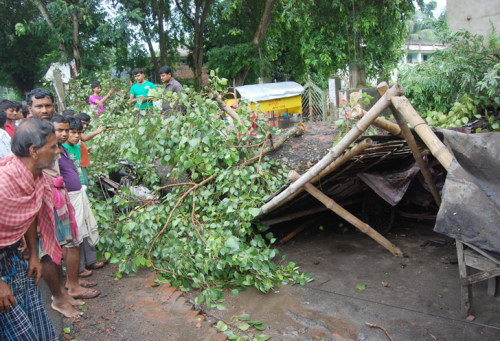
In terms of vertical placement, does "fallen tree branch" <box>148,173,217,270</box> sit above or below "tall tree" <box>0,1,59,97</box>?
below

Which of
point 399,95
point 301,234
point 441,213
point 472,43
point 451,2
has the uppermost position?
point 451,2

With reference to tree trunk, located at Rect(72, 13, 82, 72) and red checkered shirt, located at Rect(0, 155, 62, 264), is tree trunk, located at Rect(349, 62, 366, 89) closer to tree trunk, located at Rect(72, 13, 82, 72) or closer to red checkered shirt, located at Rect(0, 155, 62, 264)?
tree trunk, located at Rect(72, 13, 82, 72)

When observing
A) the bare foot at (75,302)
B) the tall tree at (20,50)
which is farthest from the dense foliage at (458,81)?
the tall tree at (20,50)

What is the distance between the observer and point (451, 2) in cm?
717

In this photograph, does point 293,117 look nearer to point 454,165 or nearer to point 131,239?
point 131,239

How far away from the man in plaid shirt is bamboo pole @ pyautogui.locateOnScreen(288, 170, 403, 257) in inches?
99.4

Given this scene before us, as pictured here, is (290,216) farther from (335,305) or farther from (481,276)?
(481,276)

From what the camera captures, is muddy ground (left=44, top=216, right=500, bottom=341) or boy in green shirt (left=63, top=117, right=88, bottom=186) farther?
boy in green shirt (left=63, top=117, right=88, bottom=186)

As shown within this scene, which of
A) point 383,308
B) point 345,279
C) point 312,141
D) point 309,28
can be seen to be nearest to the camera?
point 383,308

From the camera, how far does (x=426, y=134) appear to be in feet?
10.8

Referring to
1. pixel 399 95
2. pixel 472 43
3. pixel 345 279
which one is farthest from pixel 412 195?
pixel 472 43

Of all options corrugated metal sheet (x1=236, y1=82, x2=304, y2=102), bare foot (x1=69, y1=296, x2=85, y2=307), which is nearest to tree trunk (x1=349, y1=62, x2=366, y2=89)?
corrugated metal sheet (x1=236, y1=82, x2=304, y2=102)

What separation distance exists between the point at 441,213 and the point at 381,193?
1.66 metres

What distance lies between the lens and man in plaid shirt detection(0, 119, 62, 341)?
220cm
